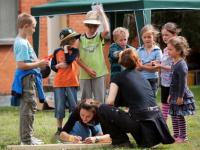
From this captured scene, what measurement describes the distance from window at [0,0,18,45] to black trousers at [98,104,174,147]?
28.6ft

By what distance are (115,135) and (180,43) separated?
1468 mm

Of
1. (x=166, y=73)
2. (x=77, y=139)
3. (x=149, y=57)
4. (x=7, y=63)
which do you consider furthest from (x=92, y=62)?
(x=7, y=63)

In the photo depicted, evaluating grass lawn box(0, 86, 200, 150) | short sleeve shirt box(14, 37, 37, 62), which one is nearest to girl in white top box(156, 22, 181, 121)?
grass lawn box(0, 86, 200, 150)

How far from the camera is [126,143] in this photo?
24.7ft

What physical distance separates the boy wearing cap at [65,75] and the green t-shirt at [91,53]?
24cm

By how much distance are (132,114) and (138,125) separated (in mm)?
159

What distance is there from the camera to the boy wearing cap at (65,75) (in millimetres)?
8492

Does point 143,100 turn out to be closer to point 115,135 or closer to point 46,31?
point 115,135

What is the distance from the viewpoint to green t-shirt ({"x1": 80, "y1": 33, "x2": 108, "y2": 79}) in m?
8.77

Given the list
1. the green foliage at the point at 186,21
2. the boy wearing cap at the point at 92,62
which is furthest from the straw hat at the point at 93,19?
the green foliage at the point at 186,21

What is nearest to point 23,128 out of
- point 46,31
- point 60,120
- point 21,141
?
point 21,141

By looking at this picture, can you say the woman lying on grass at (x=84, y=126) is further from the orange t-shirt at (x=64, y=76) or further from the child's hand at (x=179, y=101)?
the child's hand at (x=179, y=101)

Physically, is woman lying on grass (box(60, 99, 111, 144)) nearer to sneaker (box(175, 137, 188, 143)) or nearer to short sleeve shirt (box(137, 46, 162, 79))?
sneaker (box(175, 137, 188, 143))

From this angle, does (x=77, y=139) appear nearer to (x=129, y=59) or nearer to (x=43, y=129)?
(x=129, y=59)
